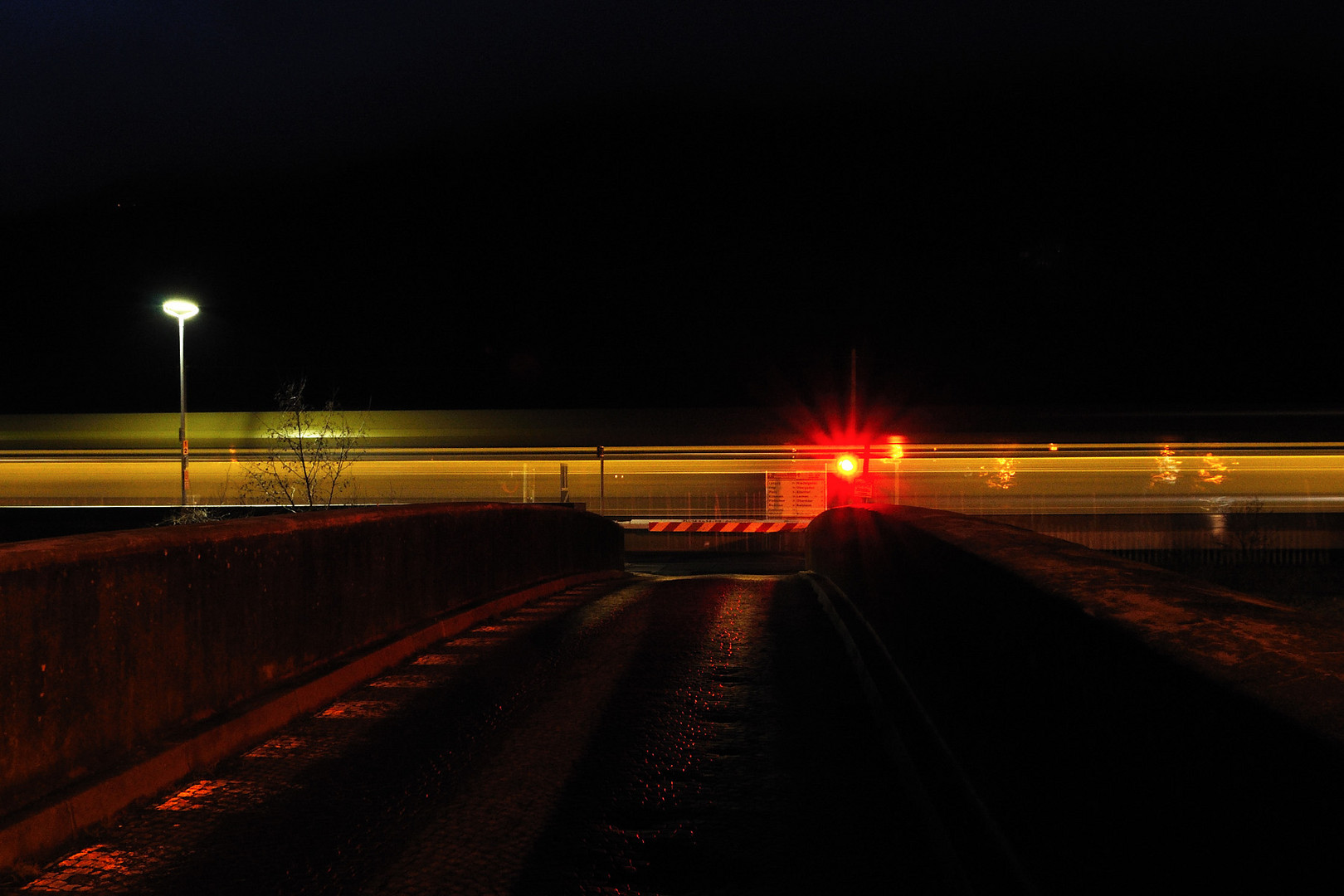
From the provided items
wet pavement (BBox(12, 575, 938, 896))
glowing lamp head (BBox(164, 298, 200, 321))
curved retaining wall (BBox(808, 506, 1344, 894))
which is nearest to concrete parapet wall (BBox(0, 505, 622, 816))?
wet pavement (BBox(12, 575, 938, 896))

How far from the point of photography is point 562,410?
3959 centimetres

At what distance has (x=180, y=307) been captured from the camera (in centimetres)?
2442

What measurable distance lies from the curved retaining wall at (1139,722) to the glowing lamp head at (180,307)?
931 inches

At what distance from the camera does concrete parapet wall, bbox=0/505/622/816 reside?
4.64 m

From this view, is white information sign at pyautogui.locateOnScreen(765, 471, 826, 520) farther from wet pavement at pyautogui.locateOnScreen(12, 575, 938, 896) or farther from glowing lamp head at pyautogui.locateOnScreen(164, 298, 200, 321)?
wet pavement at pyautogui.locateOnScreen(12, 575, 938, 896)

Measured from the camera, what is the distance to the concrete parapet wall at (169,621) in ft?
15.2

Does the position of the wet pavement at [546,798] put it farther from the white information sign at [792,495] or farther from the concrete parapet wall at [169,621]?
the white information sign at [792,495]

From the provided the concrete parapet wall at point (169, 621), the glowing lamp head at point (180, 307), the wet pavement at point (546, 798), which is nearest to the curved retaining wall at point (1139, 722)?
the wet pavement at point (546, 798)

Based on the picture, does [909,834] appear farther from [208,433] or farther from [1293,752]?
[208,433]

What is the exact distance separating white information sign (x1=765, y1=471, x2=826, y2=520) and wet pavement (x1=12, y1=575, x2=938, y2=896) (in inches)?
1055

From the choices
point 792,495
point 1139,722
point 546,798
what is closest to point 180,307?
point 792,495

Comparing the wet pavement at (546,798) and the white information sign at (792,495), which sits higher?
the white information sign at (792,495)

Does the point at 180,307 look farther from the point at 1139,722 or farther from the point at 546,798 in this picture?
Answer: the point at 1139,722

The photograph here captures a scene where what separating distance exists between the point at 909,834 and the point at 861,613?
5941 millimetres
